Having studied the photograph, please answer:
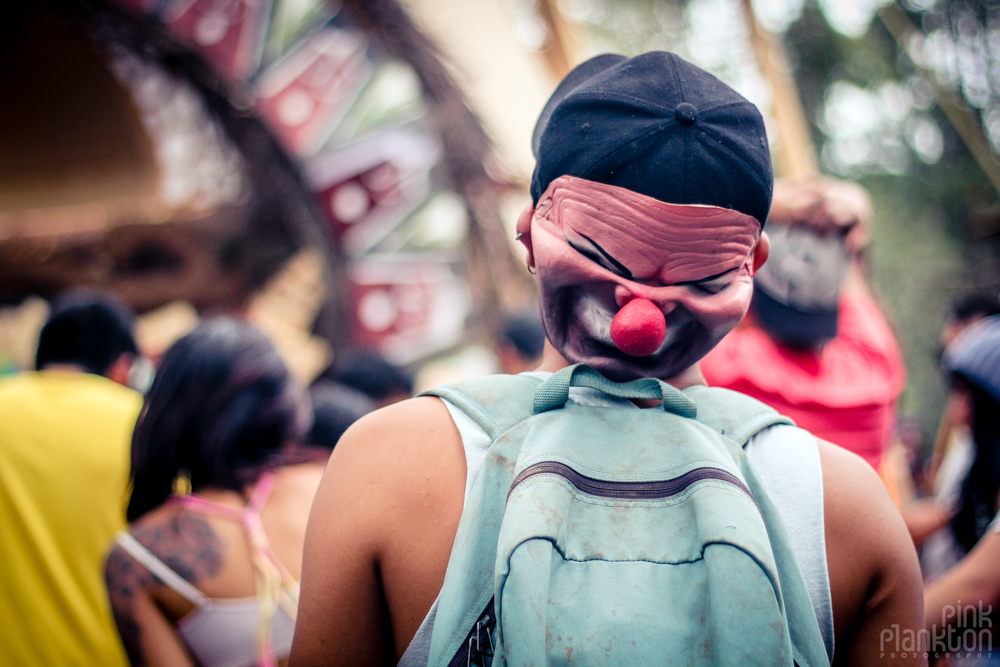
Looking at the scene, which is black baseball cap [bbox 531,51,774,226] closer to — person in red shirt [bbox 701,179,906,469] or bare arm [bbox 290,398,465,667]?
bare arm [bbox 290,398,465,667]

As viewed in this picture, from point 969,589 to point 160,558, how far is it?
197cm

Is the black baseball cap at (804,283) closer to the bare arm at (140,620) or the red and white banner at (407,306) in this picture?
the bare arm at (140,620)

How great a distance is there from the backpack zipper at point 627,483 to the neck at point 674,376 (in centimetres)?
24

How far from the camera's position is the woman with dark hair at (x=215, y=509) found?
5.17 feet

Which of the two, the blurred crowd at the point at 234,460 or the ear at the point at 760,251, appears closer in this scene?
the ear at the point at 760,251

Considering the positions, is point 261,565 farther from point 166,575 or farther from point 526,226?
point 526,226

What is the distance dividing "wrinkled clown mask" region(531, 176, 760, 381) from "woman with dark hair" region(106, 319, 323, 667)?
113 centimetres

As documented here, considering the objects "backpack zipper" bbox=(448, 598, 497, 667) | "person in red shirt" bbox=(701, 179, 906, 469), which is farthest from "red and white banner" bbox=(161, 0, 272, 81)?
"backpack zipper" bbox=(448, 598, 497, 667)

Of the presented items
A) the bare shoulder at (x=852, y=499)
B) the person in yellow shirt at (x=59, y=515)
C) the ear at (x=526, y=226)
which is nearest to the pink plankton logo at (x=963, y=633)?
the bare shoulder at (x=852, y=499)

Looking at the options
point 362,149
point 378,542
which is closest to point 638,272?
point 378,542

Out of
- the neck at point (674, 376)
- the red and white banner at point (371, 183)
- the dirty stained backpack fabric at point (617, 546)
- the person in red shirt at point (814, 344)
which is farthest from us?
the red and white banner at point (371, 183)

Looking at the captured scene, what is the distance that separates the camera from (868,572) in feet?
3.16

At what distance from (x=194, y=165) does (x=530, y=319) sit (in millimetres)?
2617

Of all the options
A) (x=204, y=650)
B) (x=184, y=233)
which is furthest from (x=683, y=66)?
(x=184, y=233)
